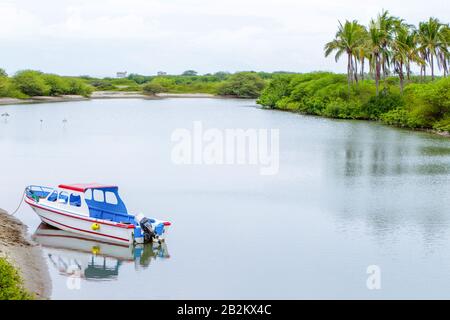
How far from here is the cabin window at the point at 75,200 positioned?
84.6 feet

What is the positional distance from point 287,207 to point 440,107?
3794cm

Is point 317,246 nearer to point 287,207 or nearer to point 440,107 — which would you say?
point 287,207

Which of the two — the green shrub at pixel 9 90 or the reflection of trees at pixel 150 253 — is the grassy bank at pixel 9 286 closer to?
the reflection of trees at pixel 150 253

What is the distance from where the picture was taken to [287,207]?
29.9 meters

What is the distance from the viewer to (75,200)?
85.3 feet

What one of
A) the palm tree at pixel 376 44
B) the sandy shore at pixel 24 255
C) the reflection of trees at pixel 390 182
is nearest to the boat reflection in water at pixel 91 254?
the sandy shore at pixel 24 255

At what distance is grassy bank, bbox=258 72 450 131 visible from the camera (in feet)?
210

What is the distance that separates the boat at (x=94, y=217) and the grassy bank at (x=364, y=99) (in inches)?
1644

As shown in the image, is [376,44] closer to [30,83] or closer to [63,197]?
[63,197]

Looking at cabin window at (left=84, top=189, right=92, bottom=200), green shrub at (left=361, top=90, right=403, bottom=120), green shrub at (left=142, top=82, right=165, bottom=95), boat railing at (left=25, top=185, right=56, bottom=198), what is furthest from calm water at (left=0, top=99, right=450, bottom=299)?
green shrub at (left=142, top=82, right=165, bottom=95)
